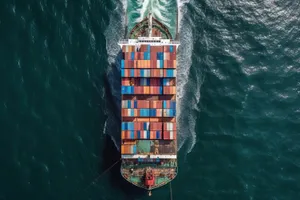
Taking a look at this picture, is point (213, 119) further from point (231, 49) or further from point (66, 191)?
point (66, 191)

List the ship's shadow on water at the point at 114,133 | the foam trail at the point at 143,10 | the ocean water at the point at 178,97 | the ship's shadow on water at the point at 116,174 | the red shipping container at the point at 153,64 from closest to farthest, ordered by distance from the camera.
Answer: the red shipping container at the point at 153,64 → the ocean water at the point at 178,97 → the ship's shadow on water at the point at 116,174 → the ship's shadow on water at the point at 114,133 → the foam trail at the point at 143,10

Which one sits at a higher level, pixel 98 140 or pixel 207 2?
pixel 207 2

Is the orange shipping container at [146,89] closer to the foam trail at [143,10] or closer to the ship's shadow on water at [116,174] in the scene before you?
the ship's shadow on water at [116,174]

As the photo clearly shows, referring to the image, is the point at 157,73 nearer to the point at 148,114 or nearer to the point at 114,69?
the point at 148,114

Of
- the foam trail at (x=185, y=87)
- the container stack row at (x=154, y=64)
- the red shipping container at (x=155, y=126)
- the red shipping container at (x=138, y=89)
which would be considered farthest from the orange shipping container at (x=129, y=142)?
the container stack row at (x=154, y=64)

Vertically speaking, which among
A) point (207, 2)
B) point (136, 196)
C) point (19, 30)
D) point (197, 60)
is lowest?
point (136, 196)

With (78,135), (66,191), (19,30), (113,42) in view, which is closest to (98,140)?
(78,135)
